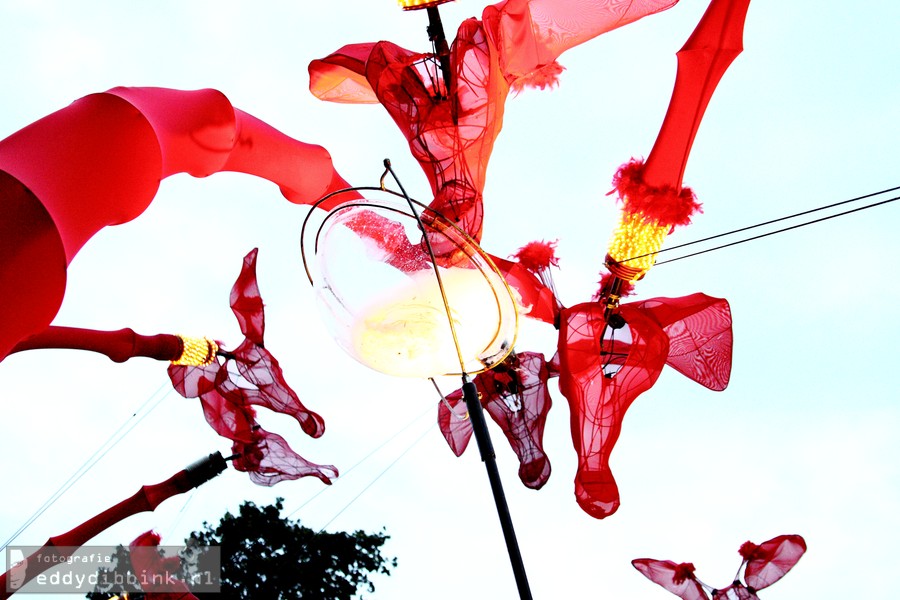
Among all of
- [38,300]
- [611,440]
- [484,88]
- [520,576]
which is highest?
[484,88]

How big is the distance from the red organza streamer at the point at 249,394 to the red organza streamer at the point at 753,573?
9.12 ft

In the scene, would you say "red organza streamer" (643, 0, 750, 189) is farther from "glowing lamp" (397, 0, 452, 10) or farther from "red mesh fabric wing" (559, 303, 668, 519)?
"glowing lamp" (397, 0, 452, 10)

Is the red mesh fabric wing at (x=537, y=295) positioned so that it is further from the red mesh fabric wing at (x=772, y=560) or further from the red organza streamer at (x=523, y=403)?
the red mesh fabric wing at (x=772, y=560)

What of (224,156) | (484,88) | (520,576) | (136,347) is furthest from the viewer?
(136,347)

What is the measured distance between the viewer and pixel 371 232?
2.66 m

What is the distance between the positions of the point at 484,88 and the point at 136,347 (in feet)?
10.8

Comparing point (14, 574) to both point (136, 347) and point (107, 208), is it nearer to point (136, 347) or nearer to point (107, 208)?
point (136, 347)

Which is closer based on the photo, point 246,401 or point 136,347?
point 136,347

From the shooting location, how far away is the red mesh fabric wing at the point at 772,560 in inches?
271

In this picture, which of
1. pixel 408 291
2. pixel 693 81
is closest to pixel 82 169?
pixel 408 291

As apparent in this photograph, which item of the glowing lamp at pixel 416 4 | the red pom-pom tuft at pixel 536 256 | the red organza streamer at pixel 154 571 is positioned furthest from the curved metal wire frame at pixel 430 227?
the red organza streamer at pixel 154 571

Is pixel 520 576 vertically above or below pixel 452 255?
below

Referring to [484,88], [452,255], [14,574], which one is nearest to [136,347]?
[14,574]

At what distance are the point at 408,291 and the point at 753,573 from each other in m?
5.34
